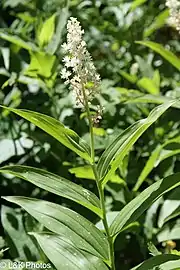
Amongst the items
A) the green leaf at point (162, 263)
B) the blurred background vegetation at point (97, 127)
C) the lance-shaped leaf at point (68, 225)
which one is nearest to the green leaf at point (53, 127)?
the lance-shaped leaf at point (68, 225)

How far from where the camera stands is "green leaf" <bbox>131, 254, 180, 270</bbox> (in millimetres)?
1298

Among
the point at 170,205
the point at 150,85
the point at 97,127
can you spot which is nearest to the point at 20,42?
the point at 97,127

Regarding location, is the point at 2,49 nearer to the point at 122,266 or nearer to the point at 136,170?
the point at 136,170

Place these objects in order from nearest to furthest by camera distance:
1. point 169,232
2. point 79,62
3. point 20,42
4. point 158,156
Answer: point 79,62 < point 169,232 < point 158,156 < point 20,42

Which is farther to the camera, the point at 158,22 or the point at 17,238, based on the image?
the point at 158,22

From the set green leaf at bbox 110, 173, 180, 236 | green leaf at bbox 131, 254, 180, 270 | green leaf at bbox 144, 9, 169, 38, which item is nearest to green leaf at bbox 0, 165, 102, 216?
green leaf at bbox 110, 173, 180, 236

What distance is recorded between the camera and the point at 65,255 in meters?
1.33

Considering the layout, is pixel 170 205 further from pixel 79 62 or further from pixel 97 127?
pixel 79 62

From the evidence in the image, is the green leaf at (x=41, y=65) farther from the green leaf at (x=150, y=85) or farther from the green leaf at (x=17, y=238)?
the green leaf at (x=17, y=238)

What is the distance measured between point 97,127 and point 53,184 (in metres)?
0.75

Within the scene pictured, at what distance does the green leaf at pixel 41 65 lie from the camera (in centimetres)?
202

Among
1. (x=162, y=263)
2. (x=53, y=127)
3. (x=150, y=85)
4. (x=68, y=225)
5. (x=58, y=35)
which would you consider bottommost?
(x=162, y=263)

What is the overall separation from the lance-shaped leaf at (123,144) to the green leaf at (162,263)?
0.70ft

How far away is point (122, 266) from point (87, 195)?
28.0 inches
